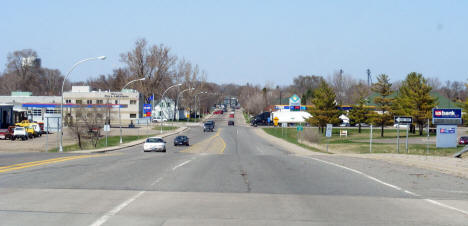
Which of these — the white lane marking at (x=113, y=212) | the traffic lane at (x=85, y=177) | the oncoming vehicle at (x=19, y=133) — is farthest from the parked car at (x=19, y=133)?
the white lane marking at (x=113, y=212)

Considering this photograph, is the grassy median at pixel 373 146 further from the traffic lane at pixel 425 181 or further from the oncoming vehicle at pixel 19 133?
the oncoming vehicle at pixel 19 133

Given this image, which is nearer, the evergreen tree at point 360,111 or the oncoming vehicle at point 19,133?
the oncoming vehicle at point 19,133

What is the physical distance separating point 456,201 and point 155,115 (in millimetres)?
118300

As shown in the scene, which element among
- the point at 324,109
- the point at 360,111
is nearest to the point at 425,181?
the point at 324,109

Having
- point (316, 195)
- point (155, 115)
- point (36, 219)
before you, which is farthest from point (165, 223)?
point (155, 115)

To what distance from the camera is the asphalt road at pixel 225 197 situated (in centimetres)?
899

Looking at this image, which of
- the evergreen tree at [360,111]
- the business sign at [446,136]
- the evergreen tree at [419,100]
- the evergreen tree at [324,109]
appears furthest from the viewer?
the evergreen tree at [360,111]

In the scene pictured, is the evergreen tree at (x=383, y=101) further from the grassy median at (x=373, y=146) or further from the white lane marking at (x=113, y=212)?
the white lane marking at (x=113, y=212)

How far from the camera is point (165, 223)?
27.8 feet

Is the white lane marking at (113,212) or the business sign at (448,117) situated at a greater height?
the business sign at (448,117)

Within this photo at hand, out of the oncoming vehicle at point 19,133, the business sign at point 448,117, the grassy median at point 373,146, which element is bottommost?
the grassy median at point 373,146

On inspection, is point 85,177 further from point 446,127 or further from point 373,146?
point 373,146

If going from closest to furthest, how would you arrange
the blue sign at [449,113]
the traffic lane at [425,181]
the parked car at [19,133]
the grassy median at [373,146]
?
the traffic lane at [425,181], the blue sign at [449,113], the grassy median at [373,146], the parked car at [19,133]

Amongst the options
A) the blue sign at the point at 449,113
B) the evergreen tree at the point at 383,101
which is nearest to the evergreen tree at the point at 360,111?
the evergreen tree at the point at 383,101
